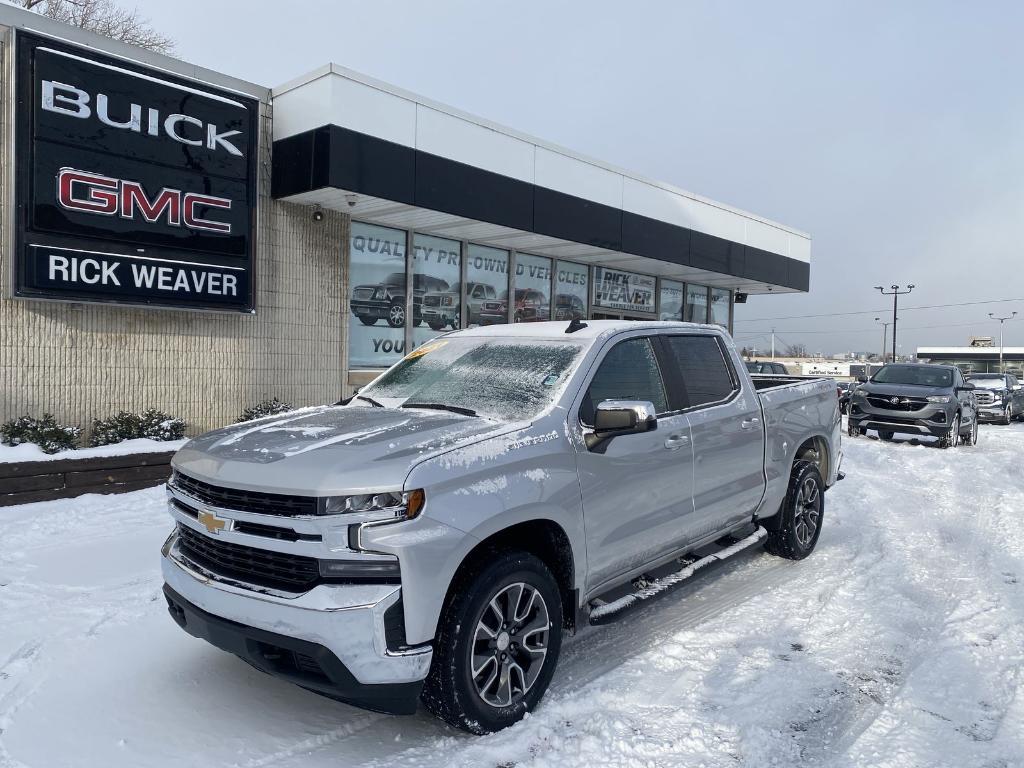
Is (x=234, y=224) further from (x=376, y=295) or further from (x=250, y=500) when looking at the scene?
(x=250, y=500)

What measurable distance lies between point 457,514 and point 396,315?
1001 centimetres

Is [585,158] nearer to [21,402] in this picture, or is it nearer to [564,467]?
[21,402]

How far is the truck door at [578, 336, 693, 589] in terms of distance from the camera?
3844 millimetres

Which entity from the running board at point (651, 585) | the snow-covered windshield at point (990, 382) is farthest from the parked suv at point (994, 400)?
the running board at point (651, 585)

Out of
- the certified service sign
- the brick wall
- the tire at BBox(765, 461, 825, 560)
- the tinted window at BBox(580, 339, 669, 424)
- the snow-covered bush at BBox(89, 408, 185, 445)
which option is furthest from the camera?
the snow-covered bush at BBox(89, 408, 185, 445)

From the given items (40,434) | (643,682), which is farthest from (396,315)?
(643,682)

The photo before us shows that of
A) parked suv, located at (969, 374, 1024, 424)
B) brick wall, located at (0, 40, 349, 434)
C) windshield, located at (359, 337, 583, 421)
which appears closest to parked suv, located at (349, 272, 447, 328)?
brick wall, located at (0, 40, 349, 434)

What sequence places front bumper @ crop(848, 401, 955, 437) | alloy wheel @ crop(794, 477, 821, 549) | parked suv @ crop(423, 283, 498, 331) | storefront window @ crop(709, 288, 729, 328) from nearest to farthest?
alloy wheel @ crop(794, 477, 821, 549) → parked suv @ crop(423, 283, 498, 331) → front bumper @ crop(848, 401, 955, 437) → storefront window @ crop(709, 288, 729, 328)

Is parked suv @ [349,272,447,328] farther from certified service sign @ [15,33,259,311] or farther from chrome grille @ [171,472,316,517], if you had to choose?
chrome grille @ [171,472,316,517]

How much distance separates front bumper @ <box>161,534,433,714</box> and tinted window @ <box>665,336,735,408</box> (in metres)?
2.56

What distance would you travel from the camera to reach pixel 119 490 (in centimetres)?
786

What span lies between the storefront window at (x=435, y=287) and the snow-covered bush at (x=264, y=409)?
2.93 meters

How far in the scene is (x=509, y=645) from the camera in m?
3.41

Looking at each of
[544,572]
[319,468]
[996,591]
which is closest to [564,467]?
[544,572]
